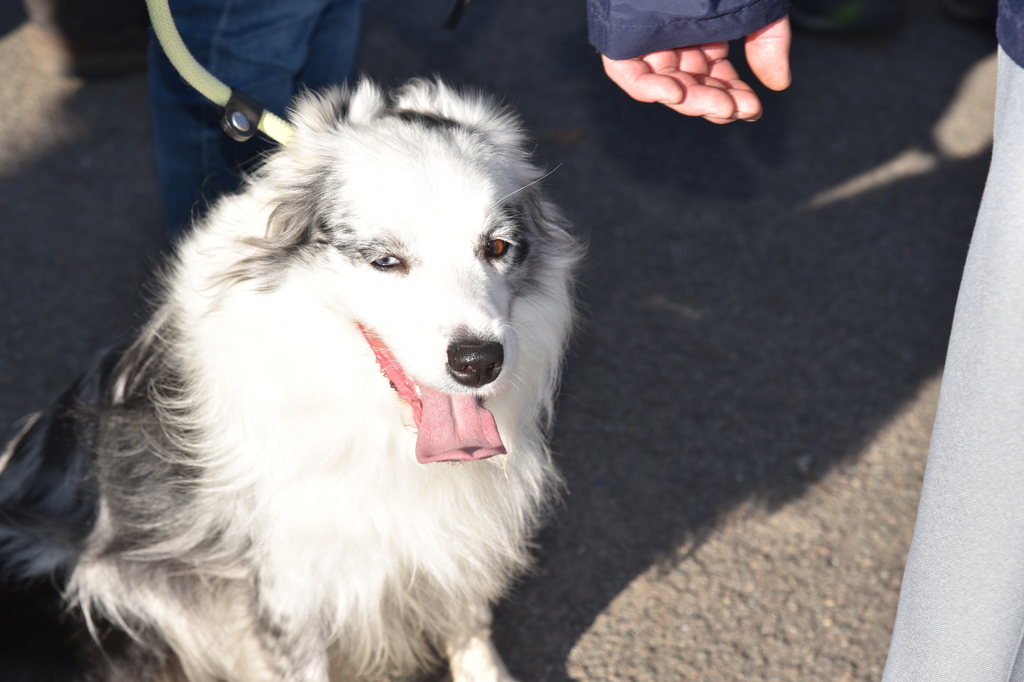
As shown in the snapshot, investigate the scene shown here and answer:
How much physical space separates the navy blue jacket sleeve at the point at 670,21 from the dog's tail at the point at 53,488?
1520mm

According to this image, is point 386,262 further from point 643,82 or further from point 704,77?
point 704,77

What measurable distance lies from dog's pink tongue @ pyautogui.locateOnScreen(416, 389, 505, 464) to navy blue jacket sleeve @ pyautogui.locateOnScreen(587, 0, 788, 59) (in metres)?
0.81

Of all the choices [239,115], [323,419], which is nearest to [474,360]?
[323,419]

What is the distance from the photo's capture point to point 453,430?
194 cm

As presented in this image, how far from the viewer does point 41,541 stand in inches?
84.4

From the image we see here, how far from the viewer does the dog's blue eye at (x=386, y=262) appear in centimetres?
187

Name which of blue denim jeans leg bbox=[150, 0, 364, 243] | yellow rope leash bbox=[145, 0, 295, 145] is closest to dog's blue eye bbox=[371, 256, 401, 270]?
yellow rope leash bbox=[145, 0, 295, 145]

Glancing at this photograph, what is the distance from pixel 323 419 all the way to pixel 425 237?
48 centimetres

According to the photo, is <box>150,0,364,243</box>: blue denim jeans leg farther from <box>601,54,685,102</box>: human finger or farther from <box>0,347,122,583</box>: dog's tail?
<box>601,54,685,102</box>: human finger

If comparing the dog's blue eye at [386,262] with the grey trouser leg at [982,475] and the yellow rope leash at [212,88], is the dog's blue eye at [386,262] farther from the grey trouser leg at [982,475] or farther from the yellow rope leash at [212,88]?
the grey trouser leg at [982,475]

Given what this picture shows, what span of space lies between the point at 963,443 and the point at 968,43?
4.80 m

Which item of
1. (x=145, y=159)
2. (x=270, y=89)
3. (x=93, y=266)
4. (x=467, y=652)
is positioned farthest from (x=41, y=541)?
(x=145, y=159)

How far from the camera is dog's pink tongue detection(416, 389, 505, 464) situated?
192cm

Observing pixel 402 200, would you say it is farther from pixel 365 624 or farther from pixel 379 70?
pixel 379 70
